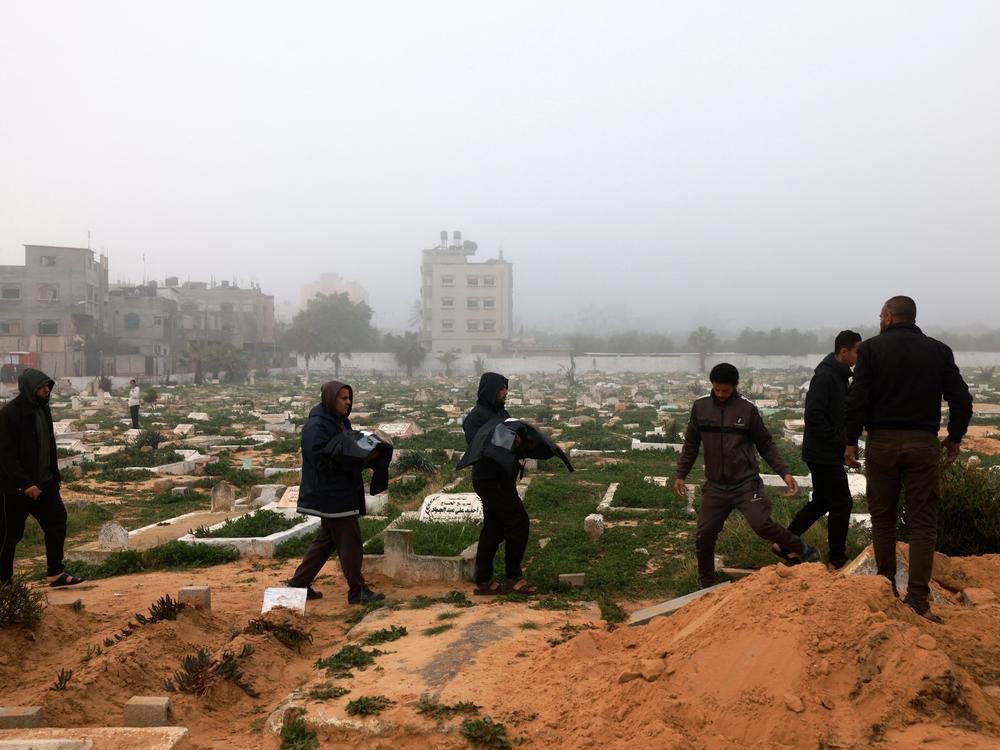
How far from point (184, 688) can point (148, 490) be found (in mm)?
9987

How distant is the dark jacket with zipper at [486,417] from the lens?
620cm

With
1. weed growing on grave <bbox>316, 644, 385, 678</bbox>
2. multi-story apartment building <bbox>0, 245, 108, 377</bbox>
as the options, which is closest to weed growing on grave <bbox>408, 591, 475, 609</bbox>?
weed growing on grave <bbox>316, 644, 385, 678</bbox>

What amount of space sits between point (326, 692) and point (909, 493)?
3565mm

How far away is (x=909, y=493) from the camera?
15.5 ft

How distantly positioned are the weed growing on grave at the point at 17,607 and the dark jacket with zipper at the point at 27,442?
1.35 metres

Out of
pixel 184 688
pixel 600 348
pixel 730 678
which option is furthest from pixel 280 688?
pixel 600 348

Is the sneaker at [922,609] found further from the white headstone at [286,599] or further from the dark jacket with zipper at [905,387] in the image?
the white headstone at [286,599]

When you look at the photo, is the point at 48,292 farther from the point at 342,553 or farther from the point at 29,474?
the point at 342,553

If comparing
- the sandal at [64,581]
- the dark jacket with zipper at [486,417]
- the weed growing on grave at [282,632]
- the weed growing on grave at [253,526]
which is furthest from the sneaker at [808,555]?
the sandal at [64,581]

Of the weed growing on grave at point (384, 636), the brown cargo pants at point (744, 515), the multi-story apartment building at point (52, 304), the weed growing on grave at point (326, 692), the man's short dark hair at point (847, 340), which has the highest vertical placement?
the multi-story apartment building at point (52, 304)

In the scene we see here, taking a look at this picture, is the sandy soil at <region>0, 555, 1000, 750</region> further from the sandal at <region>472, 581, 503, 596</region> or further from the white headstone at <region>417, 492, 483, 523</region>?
the white headstone at <region>417, 492, 483, 523</region>

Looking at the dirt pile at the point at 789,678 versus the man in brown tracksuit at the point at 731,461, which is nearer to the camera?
the dirt pile at the point at 789,678

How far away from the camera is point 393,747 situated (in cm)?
370

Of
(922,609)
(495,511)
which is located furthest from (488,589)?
(922,609)
